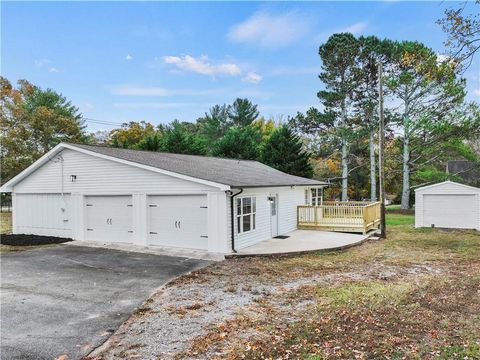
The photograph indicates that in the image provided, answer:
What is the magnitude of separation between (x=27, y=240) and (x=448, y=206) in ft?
58.5

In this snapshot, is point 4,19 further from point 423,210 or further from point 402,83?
point 402,83

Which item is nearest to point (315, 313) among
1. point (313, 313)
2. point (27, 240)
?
point (313, 313)

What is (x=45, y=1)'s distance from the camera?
12352mm

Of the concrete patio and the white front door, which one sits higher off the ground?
the white front door

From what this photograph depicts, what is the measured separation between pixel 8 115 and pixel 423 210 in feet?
105

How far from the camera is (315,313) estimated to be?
18.1ft

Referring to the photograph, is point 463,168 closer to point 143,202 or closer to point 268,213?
point 268,213

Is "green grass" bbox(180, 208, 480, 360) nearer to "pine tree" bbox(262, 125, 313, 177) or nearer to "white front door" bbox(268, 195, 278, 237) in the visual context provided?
"white front door" bbox(268, 195, 278, 237)

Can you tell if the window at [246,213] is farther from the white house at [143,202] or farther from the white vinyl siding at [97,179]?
the white vinyl siding at [97,179]

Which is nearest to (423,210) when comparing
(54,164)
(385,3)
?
(385,3)

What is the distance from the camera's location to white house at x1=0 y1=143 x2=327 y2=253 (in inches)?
419

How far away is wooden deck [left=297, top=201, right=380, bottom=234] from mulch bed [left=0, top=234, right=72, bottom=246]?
981 cm

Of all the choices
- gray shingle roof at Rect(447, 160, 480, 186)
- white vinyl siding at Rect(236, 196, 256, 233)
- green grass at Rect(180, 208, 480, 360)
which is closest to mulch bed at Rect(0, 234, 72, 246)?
white vinyl siding at Rect(236, 196, 256, 233)

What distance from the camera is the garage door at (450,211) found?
50.9ft
